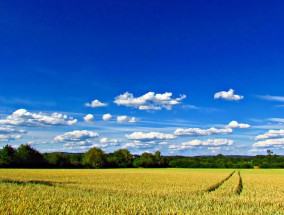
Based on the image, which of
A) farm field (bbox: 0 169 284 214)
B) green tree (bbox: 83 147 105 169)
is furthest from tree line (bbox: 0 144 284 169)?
farm field (bbox: 0 169 284 214)

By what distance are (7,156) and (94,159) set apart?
110 feet

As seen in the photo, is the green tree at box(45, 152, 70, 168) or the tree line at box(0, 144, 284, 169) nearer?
the tree line at box(0, 144, 284, 169)

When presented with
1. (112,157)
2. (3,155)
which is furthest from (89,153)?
(3,155)

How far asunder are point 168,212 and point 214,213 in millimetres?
1940

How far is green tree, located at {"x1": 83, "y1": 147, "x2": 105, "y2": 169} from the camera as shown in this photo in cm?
12238

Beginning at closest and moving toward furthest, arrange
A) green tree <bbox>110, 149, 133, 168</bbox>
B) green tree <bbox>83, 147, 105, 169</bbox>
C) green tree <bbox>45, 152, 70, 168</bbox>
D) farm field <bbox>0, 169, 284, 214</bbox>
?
farm field <bbox>0, 169, 284, 214</bbox>, green tree <bbox>45, 152, 70, 168</bbox>, green tree <bbox>83, 147, 105, 169</bbox>, green tree <bbox>110, 149, 133, 168</bbox>

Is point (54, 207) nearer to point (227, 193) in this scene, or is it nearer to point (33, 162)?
point (227, 193)

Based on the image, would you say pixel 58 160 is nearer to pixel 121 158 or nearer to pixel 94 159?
pixel 94 159

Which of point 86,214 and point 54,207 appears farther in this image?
point 54,207

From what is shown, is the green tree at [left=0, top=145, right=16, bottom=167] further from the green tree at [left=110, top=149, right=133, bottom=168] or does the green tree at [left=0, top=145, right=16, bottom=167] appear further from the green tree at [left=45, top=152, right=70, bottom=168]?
the green tree at [left=110, top=149, right=133, bottom=168]

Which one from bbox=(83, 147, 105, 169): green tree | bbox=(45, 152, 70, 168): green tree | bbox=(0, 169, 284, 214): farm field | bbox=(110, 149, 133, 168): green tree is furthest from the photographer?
bbox=(110, 149, 133, 168): green tree

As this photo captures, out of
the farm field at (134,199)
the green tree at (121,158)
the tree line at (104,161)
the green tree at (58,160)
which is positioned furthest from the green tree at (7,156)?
the farm field at (134,199)

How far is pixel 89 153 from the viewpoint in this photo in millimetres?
128125

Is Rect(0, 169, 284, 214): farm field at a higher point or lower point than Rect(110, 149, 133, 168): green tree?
lower
